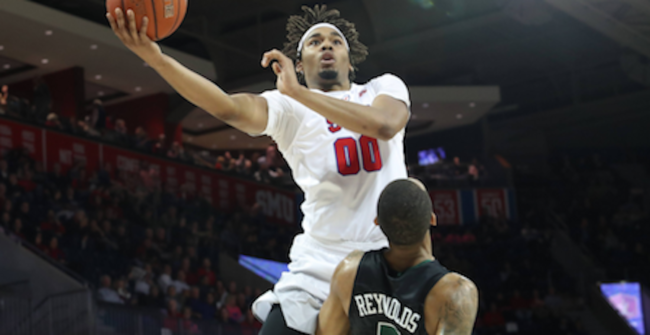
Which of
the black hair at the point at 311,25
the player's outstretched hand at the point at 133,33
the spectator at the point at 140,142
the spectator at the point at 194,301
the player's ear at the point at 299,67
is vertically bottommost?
the spectator at the point at 194,301

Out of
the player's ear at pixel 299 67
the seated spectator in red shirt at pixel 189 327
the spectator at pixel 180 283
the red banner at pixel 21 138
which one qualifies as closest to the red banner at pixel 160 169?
the red banner at pixel 21 138

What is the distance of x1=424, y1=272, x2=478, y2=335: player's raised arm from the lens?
101 inches

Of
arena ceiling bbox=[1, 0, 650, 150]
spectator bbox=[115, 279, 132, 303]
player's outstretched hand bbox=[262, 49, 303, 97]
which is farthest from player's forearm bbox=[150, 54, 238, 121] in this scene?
arena ceiling bbox=[1, 0, 650, 150]

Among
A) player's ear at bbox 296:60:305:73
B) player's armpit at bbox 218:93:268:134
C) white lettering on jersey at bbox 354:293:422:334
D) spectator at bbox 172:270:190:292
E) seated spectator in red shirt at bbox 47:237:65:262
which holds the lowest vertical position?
spectator at bbox 172:270:190:292

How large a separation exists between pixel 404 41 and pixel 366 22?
1.30 m

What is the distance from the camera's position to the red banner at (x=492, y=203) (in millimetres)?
20344

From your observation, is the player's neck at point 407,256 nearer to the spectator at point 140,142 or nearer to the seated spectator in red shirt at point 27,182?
the seated spectator in red shirt at point 27,182

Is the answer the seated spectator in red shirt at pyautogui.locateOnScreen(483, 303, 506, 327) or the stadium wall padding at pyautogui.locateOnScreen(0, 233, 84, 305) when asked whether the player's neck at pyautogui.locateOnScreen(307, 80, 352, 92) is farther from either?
the seated spectator in red shirt at pyautogui.locateOnScreen(483, 303, 506, 327)

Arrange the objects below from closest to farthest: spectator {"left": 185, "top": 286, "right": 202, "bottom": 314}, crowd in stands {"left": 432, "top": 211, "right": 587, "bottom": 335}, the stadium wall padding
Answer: the stadium wall padding < spectator {"left": 185, "top": 286, "right": 202, "bottom": 314} < crowd in stands {"left": 432, "top": 211, "right": 587, "bottom": 335}

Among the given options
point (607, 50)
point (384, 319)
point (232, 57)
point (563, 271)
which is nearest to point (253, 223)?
point (232, 57)

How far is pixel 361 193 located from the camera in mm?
3203

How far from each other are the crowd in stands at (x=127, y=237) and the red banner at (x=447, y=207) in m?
6.76

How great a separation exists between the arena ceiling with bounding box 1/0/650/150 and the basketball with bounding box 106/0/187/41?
35.7ft

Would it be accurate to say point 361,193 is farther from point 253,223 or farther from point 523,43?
point 523,43
